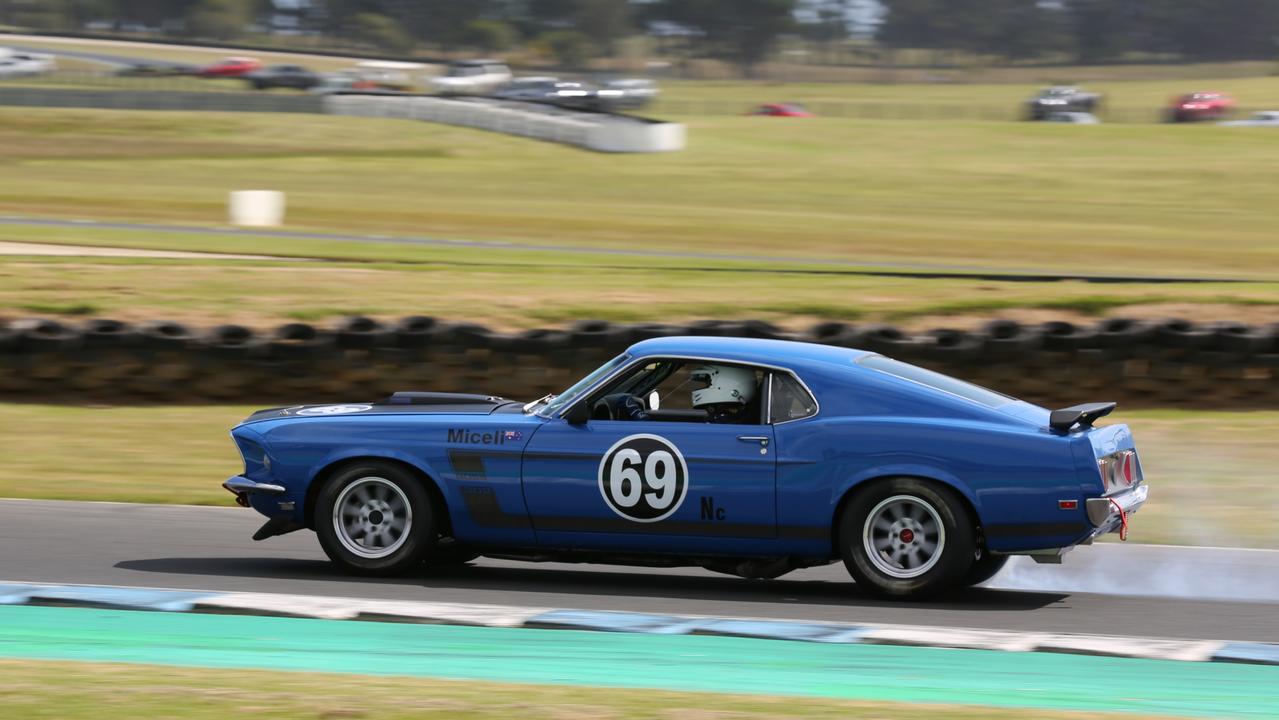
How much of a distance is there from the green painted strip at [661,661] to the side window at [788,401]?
1168mm

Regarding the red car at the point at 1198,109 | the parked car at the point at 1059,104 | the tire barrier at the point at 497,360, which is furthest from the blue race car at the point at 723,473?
the red car at the point at 1198,109

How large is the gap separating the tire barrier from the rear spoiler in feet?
22.9

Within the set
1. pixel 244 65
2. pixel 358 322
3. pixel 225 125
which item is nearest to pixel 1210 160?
pixel 225 125

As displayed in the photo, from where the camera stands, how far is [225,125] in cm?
4688

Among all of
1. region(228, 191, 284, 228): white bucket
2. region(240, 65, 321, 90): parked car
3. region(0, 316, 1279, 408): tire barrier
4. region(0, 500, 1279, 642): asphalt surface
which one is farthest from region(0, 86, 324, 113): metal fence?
region(0, 500, 1279, 642): asphalt surface

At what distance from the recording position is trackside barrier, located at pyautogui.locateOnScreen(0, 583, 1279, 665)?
6.11m

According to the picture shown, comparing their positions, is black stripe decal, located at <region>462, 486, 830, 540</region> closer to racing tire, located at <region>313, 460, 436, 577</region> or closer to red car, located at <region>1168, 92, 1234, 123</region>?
racing tire, located at <region>313, 460, 436, 577</region>

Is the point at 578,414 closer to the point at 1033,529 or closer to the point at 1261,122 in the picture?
the point at 1033,529

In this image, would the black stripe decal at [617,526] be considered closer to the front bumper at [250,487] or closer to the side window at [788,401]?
the side window at [788,401]

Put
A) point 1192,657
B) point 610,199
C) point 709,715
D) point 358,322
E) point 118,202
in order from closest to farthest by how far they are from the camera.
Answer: point 709,715 → point 1192,657 → point 358,322 → point 118,202 → point 610,199

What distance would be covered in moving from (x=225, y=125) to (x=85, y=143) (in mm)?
4715

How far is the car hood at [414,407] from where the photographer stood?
24.2 ft

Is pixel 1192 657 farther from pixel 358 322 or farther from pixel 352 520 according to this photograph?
pixel 358 322

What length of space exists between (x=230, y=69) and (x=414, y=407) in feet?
259
